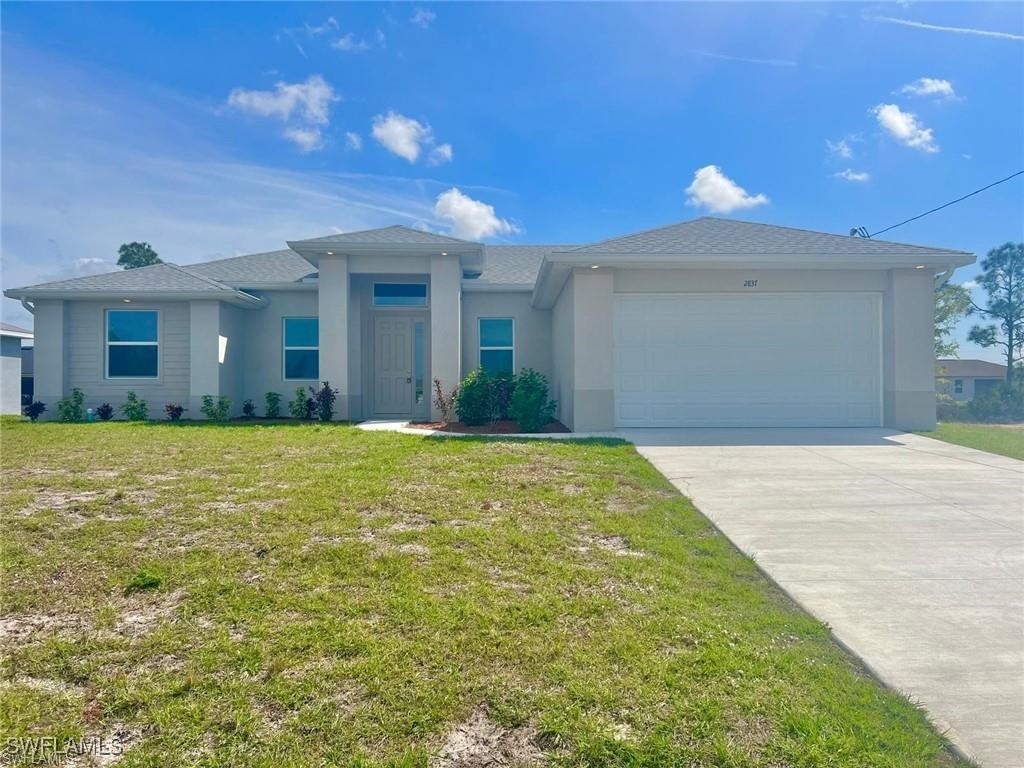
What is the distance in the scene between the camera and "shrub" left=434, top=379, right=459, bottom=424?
12.5 metres

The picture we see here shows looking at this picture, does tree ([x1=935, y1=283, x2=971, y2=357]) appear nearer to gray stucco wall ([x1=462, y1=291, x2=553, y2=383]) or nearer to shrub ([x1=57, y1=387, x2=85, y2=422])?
gray stucco wall ([x1=462, y1=291, x2=553, y2=383])

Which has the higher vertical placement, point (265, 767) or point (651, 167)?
point (651, 167)

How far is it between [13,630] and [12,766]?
126 cm

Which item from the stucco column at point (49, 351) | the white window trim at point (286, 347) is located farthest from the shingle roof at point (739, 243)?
the stucco column at point (49, 351)

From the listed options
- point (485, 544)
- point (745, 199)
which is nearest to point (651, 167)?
point (745, 199)

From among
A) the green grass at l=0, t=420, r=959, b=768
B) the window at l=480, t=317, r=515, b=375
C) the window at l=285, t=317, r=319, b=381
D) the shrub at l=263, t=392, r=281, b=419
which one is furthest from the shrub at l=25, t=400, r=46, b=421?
the window at l=480, t=317, r=515, b=375

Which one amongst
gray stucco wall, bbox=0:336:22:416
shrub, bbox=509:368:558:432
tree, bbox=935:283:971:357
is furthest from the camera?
tree, bbox=935:283:971:357

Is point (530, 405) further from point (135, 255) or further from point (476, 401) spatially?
point (135, 255)

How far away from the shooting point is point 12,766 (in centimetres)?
189

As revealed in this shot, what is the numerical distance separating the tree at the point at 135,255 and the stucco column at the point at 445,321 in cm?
2922

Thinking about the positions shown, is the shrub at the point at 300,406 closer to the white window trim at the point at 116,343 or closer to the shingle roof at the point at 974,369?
the white window trim at the point at 116,343

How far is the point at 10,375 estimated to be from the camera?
18719 millimetres

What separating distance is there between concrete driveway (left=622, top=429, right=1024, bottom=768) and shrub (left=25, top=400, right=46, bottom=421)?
14387 mm

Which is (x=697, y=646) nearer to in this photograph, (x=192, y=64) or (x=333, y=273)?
(x=333, y=273)
